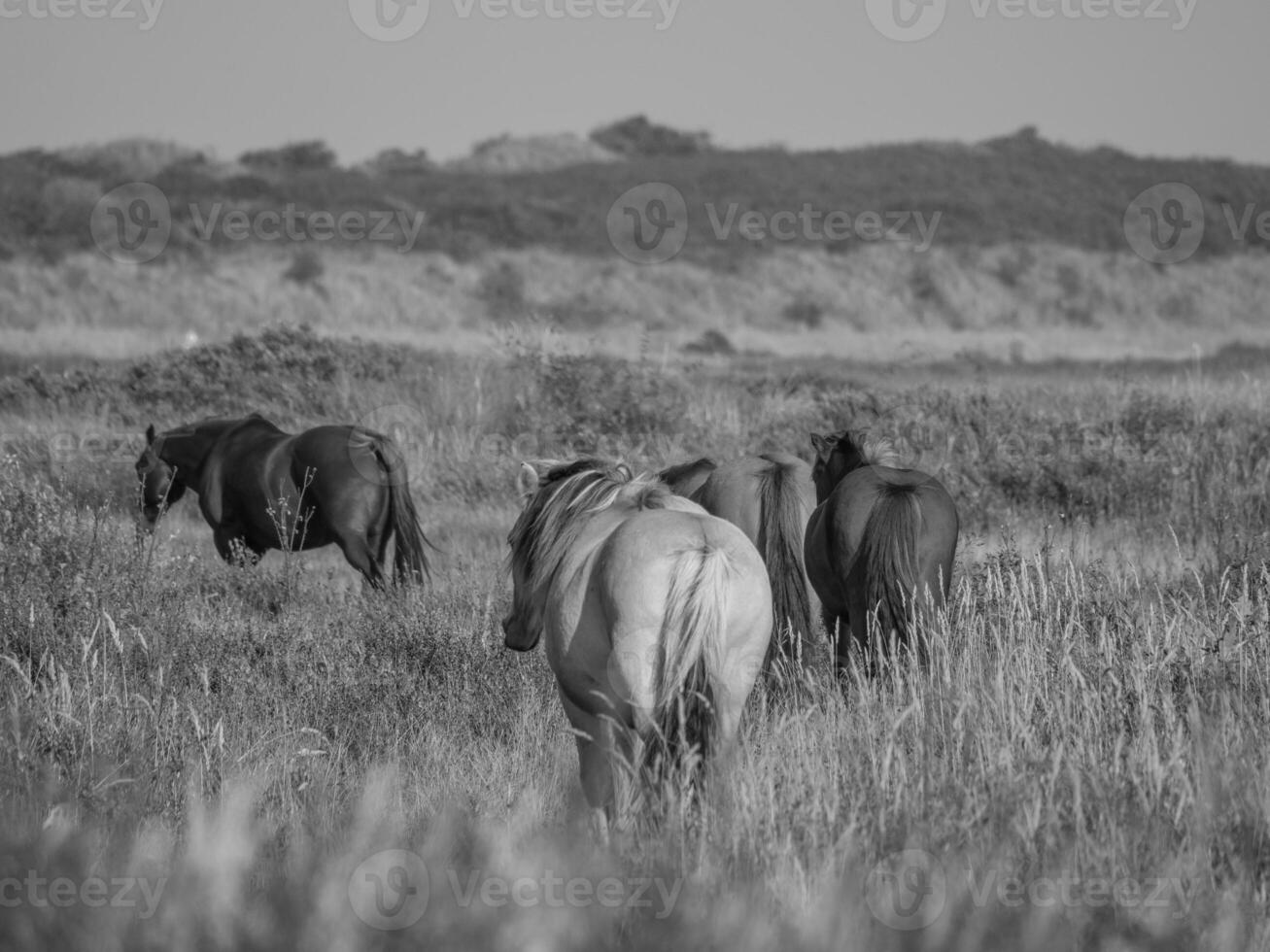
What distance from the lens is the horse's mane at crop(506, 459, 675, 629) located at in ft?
15.6

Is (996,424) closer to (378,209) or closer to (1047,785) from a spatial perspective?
(1047,785)

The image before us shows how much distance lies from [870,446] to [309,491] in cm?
442

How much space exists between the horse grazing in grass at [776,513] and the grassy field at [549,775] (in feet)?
0.81

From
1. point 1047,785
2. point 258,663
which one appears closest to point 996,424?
point 258,663

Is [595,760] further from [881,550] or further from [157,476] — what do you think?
[157,476]

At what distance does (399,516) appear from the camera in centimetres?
985

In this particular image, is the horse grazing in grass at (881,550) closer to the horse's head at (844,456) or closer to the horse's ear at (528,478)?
the horse's head at (844,456)

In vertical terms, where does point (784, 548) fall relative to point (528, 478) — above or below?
below

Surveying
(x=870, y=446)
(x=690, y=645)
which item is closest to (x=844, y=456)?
(x=870, y=446)

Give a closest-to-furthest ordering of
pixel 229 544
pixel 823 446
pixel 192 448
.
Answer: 1. pixel 823 446
2. pixel 229 544
3. pixel 192 448

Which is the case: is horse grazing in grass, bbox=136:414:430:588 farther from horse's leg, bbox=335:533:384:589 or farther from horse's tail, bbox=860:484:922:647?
horse's tail, bbox=860:484:922:647

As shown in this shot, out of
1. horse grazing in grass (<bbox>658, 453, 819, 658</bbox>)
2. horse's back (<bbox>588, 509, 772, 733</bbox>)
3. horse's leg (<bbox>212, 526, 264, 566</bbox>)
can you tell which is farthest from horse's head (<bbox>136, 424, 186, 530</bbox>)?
horse's back (<bbox>588, 509, 772, 733</bbox>)

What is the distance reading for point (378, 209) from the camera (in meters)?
45.6

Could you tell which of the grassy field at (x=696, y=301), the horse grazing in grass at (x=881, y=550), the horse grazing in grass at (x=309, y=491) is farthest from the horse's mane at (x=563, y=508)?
the grassy field at (x=696, y=301)
